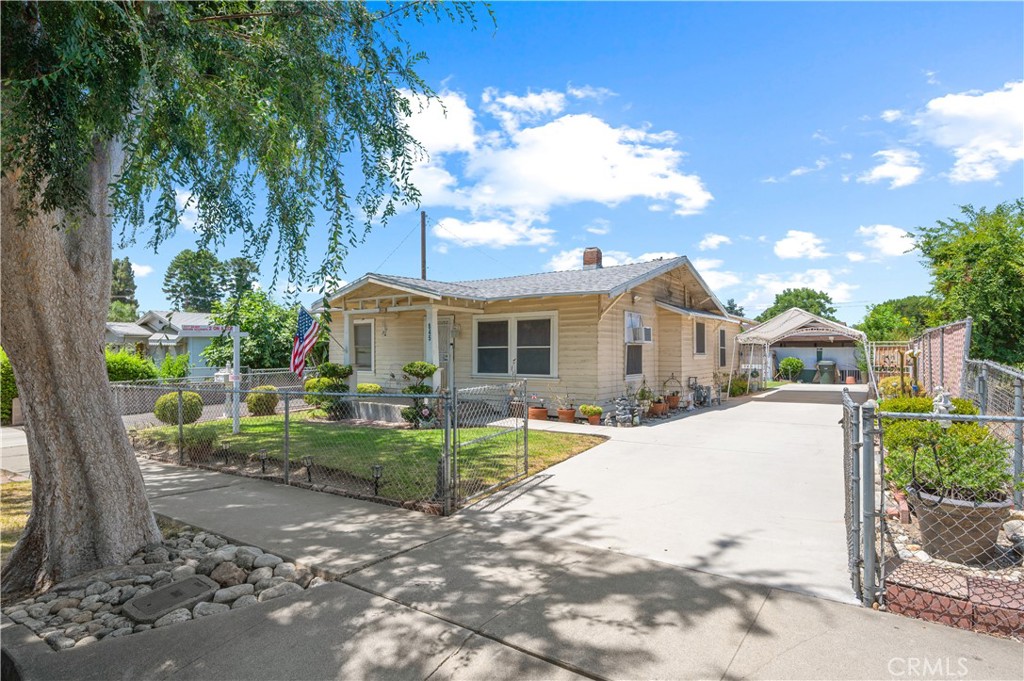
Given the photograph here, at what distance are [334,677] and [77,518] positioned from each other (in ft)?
10.1

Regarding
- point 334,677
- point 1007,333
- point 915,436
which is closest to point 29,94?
point 334,677

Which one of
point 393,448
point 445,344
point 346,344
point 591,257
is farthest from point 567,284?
point 346,344

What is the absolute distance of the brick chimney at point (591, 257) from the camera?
16.7 m

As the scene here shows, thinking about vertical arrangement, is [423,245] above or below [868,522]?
above

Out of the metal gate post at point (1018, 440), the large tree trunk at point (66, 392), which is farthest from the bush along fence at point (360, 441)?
the metal gate post at point (1018, 440)

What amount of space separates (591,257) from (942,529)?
13.7m

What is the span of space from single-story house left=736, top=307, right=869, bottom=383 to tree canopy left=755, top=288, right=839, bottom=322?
30581 millimetres

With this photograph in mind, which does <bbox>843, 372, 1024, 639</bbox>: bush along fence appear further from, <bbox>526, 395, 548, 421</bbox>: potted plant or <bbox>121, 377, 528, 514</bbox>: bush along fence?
<bbox>526, 395, 548, 421</bbox>: potted plant

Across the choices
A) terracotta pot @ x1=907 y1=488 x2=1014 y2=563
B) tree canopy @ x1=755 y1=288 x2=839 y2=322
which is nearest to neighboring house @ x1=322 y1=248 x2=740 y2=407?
terracotta pot @ x1=907 y1=488 x2=1014 y2=563

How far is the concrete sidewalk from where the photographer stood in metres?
2.61

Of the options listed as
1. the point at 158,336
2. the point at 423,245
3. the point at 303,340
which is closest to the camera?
the point at 303,340

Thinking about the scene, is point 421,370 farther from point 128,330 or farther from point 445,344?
point 128,330

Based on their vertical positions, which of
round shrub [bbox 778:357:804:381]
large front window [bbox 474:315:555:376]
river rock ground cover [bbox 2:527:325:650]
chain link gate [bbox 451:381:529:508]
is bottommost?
river rock ground cover [bbox 2:527:325:650]

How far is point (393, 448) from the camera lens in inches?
334
